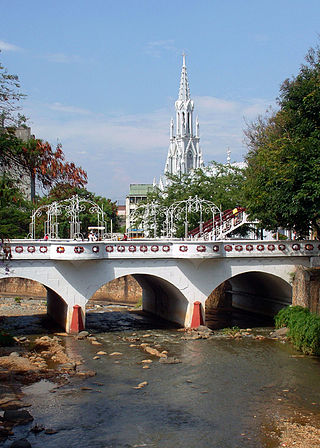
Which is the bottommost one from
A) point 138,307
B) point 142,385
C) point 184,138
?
point 142,385

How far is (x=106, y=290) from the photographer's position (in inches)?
2077

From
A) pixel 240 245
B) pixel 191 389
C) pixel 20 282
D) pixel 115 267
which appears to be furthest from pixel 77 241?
pixel 20 282

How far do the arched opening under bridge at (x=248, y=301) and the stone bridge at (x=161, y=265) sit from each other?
1.96ft

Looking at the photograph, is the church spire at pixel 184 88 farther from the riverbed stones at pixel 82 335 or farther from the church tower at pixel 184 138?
the riverbed stones at pixel 82 335

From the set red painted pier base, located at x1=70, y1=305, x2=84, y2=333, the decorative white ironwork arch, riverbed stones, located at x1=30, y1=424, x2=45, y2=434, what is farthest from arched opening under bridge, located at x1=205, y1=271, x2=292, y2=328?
riverbed stones, located at x1=30, y1=424, x2=45, y2=434

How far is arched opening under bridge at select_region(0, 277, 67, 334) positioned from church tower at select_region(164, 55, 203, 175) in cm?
4527

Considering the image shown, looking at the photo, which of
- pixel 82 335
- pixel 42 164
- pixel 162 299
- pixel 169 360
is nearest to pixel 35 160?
pixel 42 164

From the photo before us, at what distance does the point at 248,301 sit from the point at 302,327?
45.5 feet

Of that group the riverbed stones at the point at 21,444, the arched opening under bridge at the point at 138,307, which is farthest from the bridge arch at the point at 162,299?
the riverbed stones at the point at 21,444

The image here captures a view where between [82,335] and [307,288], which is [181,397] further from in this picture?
[307,288]

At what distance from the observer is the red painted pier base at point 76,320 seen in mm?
33156

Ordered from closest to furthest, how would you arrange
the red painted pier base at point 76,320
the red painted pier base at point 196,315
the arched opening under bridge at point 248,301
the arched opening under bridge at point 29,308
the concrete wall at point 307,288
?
1. the concrete wall at point 307,288
2. the red painted pier base at point 76,320
3. the red painted pier base at point 196,315
4. the arched opening under bridge at point 29,308
5. the arched opening under bridge at point 248,301

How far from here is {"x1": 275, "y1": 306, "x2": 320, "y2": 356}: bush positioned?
96.3 ft

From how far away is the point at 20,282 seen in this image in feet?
184
